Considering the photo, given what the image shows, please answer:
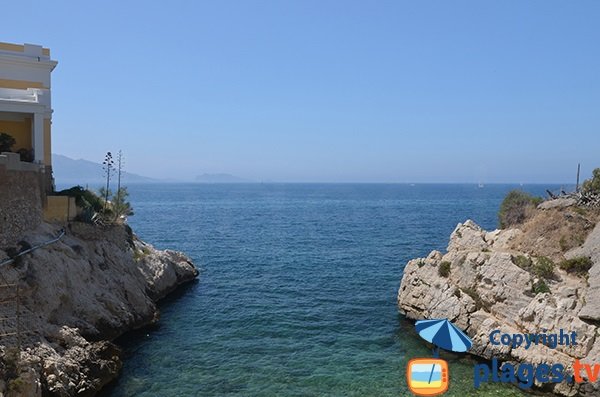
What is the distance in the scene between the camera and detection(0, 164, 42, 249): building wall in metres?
24.8

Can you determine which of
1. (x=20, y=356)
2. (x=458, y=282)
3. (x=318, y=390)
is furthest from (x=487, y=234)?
(x=20, y=356)

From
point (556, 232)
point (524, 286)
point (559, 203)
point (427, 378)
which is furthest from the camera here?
point (559, 203)

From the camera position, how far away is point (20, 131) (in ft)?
102

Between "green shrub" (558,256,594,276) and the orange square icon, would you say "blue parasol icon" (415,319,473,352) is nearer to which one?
the orange square icon

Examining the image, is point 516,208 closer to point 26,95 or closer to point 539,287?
point 539,287

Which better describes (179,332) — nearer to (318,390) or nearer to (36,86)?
(318,390)

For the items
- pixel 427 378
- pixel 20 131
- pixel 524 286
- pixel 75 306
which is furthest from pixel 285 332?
pixel 20 131

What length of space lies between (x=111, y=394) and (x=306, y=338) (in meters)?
11.0

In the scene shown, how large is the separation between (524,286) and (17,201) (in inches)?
1098

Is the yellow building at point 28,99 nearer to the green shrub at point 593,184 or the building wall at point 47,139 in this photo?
the building wall at point 47,139

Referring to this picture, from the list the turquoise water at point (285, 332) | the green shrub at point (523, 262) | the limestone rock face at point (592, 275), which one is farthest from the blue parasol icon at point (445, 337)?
the green shrub at point (523, 262)

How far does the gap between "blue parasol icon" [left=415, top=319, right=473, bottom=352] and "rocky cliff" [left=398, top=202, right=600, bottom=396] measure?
7.37m

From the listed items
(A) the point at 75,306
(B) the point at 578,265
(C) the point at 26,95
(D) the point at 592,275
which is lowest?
(A) the point at 75,306

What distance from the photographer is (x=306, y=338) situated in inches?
1076
